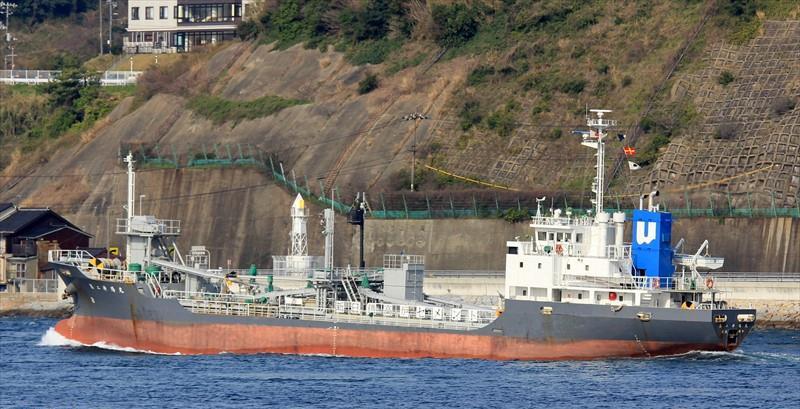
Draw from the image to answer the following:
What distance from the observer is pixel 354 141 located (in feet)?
357

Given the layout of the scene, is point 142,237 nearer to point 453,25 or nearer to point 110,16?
point 453,25

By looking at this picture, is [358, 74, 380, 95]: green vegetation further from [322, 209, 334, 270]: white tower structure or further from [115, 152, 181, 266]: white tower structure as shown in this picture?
[322, 209, 334, 270]: white tower structure

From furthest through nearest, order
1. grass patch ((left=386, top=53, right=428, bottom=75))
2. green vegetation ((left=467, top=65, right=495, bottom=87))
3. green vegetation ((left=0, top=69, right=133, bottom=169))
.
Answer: green vegetation ((left=0, top=69, right=133, bottom=169))
grass patch ((left=386, top=53, right=428, bottom=75))
green vegetation ((left=467, top=65, right=495, bottom=87))

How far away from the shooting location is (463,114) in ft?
360

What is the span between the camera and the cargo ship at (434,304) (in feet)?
207

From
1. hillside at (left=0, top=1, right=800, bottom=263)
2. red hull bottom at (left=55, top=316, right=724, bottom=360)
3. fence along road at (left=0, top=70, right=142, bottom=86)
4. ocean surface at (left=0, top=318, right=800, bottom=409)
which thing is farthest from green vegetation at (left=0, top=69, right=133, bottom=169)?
ocean surface at (left=0, top=318, right=800, bottom=409)

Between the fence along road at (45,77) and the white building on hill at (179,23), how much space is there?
269 inches

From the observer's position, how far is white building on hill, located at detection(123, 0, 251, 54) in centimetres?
14225

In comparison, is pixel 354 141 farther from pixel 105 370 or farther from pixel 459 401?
pixel 459 401

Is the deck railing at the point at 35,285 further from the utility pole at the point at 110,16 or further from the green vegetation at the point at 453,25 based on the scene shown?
the utility pole at the point at 110,16

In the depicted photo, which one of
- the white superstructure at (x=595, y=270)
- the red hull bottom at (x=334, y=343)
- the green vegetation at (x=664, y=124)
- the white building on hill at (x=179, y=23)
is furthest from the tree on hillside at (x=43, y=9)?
the white superstructure at (x=595, y=270)

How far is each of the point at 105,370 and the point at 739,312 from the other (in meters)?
25.3

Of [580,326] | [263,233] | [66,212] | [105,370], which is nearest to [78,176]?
[66,212]

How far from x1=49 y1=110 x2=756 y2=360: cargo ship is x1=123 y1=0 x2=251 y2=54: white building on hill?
7013 cm
